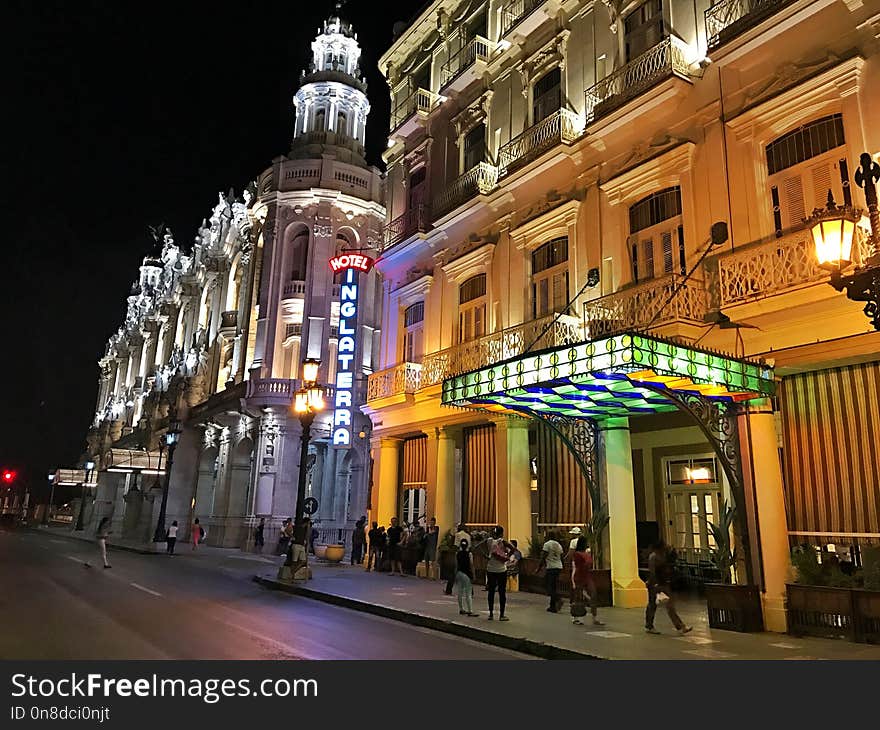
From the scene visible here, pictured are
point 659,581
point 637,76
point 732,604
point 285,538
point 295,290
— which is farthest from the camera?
point 295,290

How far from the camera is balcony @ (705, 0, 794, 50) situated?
1189cm

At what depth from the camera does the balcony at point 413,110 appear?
22.1m

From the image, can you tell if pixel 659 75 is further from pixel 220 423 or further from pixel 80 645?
pixel 220 423

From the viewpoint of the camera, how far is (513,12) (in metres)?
19.3

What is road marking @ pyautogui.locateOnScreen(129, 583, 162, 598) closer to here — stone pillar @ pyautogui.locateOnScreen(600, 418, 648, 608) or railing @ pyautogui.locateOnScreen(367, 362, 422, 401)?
railing @ pyautogui.locateOnScreen(367, 362, 422, 401)

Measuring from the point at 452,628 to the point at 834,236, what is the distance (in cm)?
796

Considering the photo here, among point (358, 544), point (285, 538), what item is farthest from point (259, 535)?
point (358, 544)

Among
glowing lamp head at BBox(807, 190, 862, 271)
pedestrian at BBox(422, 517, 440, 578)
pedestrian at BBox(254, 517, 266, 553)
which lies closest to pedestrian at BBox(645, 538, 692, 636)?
glowing lamp head at BBox(807, 190, 862, 271)

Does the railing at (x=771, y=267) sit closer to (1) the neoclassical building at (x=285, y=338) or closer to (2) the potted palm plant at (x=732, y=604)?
(2) the potted palm plant at (x=732, y=604)

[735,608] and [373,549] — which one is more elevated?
[373,549]

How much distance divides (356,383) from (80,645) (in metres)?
22.5

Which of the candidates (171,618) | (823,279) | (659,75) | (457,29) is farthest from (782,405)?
(457,29)

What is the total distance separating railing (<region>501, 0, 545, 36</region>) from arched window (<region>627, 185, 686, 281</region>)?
7232 mm

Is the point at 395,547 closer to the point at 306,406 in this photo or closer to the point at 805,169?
the point at 306,406
